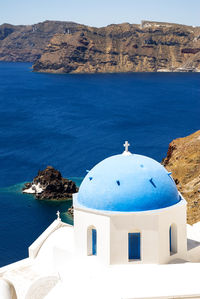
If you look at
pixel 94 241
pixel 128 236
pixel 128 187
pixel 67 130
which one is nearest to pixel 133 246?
pixel 128 236

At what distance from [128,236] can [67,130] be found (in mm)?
79634

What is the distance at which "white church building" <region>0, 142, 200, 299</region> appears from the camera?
49.2 feet

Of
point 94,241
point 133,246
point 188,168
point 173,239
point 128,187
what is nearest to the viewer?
point 128,187

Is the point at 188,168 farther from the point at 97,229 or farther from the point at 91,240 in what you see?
the point at 97,229

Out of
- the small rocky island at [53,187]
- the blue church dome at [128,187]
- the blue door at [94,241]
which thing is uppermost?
the blue church dome at [128,187]

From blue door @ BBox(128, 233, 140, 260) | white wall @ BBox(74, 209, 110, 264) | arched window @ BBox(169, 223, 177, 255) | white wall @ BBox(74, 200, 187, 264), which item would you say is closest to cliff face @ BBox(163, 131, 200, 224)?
arched window @ BBox(169, 223, 177, 255)

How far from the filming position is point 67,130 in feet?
313

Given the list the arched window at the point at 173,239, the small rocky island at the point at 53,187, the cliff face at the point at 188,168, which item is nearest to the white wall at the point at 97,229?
the arched window at the point at 173,239

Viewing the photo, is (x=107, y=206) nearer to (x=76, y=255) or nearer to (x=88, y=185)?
(x=88, y=185)

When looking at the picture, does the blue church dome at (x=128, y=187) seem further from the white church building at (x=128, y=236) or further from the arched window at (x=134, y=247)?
the arched window at (x=134, y=247)

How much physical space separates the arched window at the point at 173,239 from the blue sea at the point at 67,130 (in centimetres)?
2290

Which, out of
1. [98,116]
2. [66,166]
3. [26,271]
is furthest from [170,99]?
[26,271]

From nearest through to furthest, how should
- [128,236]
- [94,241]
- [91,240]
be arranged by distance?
[128,236] → [91,240] → [94,241]

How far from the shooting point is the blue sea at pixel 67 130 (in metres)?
50.7
